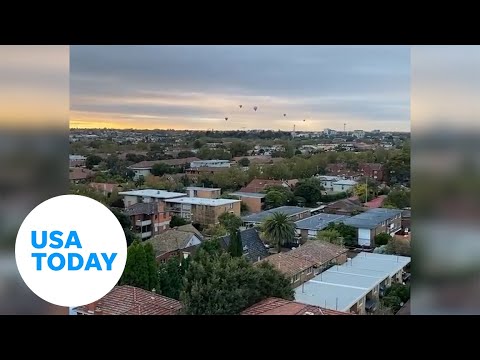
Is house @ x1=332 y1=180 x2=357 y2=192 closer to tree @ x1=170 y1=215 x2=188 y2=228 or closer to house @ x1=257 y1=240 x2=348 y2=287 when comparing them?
house @ x1=257 y1=240 x2=348 y2=287

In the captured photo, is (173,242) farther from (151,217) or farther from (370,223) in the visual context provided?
(370,223)

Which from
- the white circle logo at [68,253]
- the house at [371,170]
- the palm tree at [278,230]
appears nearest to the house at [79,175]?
the white circle logo at [68,253]

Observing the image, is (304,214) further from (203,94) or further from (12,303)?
(12,303)

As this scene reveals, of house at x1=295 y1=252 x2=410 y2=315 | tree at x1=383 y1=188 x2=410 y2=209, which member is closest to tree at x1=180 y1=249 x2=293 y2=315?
house at x1=295 y1=252 x2=410 y2=315

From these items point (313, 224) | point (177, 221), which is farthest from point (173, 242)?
point (313, 224)

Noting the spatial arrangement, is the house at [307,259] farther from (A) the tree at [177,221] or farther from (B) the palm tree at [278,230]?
(A) the tree at [177,221]
